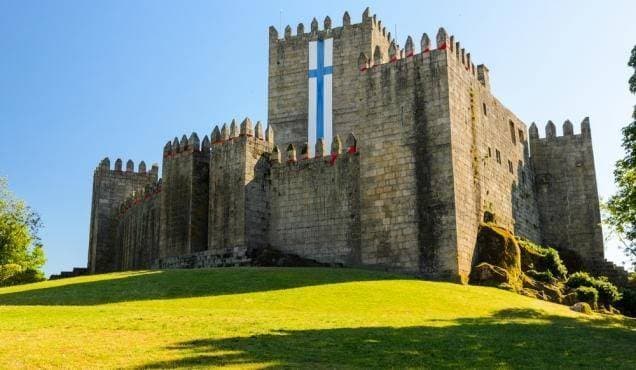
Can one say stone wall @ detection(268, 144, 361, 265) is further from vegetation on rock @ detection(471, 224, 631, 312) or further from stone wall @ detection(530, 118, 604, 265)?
stone wall @ detection(530, 118, 604, 265)

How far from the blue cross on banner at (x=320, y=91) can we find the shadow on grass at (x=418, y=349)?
30355mm

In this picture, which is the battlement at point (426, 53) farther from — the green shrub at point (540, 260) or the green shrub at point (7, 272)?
the green shrub at point (7, 272)

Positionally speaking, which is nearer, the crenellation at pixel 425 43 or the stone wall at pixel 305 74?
the crenellation at pixel 425 43

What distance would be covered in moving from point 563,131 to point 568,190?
139 inches

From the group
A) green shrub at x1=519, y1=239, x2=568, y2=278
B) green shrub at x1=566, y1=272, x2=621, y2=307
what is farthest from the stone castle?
green shrub at x1=566, y1=272, x2=621, y2=307

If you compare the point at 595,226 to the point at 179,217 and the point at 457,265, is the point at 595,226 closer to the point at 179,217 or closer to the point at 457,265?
the point at 457,265

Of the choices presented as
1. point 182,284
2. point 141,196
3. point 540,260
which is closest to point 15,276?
point 141,196

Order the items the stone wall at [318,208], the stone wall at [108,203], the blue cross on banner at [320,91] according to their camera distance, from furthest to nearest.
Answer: the stone wall at [108,203], the blue cross on banner at [320,91], the stone wall at [318,208]

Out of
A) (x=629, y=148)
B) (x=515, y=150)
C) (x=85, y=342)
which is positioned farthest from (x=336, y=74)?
(x=85, y=342)

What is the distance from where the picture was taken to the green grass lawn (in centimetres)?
1481

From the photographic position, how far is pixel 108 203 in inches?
2135

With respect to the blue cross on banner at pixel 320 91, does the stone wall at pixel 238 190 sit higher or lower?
lower

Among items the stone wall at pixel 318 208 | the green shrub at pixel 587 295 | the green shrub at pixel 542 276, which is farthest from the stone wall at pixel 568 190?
the stone wall at pixel 318 208

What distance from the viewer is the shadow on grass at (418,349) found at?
14570 millimetres
